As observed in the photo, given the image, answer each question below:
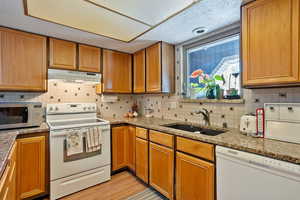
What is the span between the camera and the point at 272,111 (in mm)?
1266

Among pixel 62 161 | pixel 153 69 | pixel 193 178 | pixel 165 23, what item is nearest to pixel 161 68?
pixel 153 69

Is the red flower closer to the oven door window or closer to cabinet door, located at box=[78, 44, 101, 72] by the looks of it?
cabinet door, located at box=[78, 44, 101, 72]

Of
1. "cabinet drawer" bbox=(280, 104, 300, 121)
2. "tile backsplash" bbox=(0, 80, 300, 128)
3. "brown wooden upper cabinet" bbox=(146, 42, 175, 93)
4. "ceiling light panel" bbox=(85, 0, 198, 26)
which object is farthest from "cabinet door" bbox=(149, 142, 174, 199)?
"ceiling light panel" bbox=(85, 0, 198, 26)

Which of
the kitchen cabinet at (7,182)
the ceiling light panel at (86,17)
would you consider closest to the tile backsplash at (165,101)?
the ceiling light panel at (86,17)

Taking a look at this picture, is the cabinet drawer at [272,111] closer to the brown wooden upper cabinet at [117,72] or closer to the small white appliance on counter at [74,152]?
the small white appliance on counter at [74,152]

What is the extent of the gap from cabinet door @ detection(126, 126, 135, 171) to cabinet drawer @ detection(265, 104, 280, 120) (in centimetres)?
169

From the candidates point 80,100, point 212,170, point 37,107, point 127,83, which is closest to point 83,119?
point 80,100

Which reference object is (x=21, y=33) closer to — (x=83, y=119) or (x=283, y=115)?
(x=83, y=119)

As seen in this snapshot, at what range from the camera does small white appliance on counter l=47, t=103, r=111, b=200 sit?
5.82 ft

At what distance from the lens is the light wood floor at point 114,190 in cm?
182

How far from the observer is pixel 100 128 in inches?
82.1

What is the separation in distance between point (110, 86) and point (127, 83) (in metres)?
0.38

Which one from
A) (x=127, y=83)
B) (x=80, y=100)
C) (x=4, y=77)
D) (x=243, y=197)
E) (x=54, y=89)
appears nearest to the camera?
(x=243, y=197)

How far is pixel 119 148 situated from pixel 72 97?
1.19m
